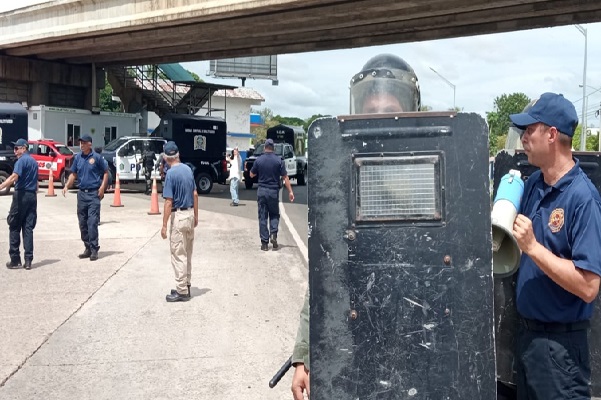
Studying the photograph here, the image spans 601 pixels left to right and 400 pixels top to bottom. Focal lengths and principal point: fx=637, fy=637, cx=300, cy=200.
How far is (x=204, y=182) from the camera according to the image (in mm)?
25328

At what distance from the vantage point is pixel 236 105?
78938 mm

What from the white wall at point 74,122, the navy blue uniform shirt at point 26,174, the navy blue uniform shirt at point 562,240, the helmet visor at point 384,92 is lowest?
the navy blue uniform shirt at point 562,240

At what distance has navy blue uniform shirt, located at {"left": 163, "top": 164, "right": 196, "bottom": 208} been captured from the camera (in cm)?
825

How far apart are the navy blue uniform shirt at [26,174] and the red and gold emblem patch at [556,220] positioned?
919cm

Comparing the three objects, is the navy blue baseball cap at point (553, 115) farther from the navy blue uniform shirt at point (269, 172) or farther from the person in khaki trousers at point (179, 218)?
the navy blue uniform shirt at point (269, 172)

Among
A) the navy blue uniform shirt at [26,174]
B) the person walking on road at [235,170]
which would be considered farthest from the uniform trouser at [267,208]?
the person walking on road at [235,170]

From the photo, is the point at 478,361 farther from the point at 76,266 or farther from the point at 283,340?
the point at 76,266

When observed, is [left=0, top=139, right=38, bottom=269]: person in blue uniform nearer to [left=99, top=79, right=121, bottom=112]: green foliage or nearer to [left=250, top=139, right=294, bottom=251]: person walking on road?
[left=250, top=139, right=294, bottom=251]: person walking on road

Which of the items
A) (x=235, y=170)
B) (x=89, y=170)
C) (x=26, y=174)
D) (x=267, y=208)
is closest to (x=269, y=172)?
(x=267, y=208)

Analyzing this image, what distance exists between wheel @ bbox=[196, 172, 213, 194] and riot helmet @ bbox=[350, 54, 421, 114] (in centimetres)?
2236

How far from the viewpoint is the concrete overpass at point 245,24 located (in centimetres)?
1841

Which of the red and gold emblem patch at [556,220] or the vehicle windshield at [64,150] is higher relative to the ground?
the vehicle windshield at [64,150]

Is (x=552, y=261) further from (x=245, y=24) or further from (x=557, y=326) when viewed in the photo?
(x=245, y=24)

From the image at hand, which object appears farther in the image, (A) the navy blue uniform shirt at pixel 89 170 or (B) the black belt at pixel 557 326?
(A) the navy blue uniform shirt at pixel 89 170
